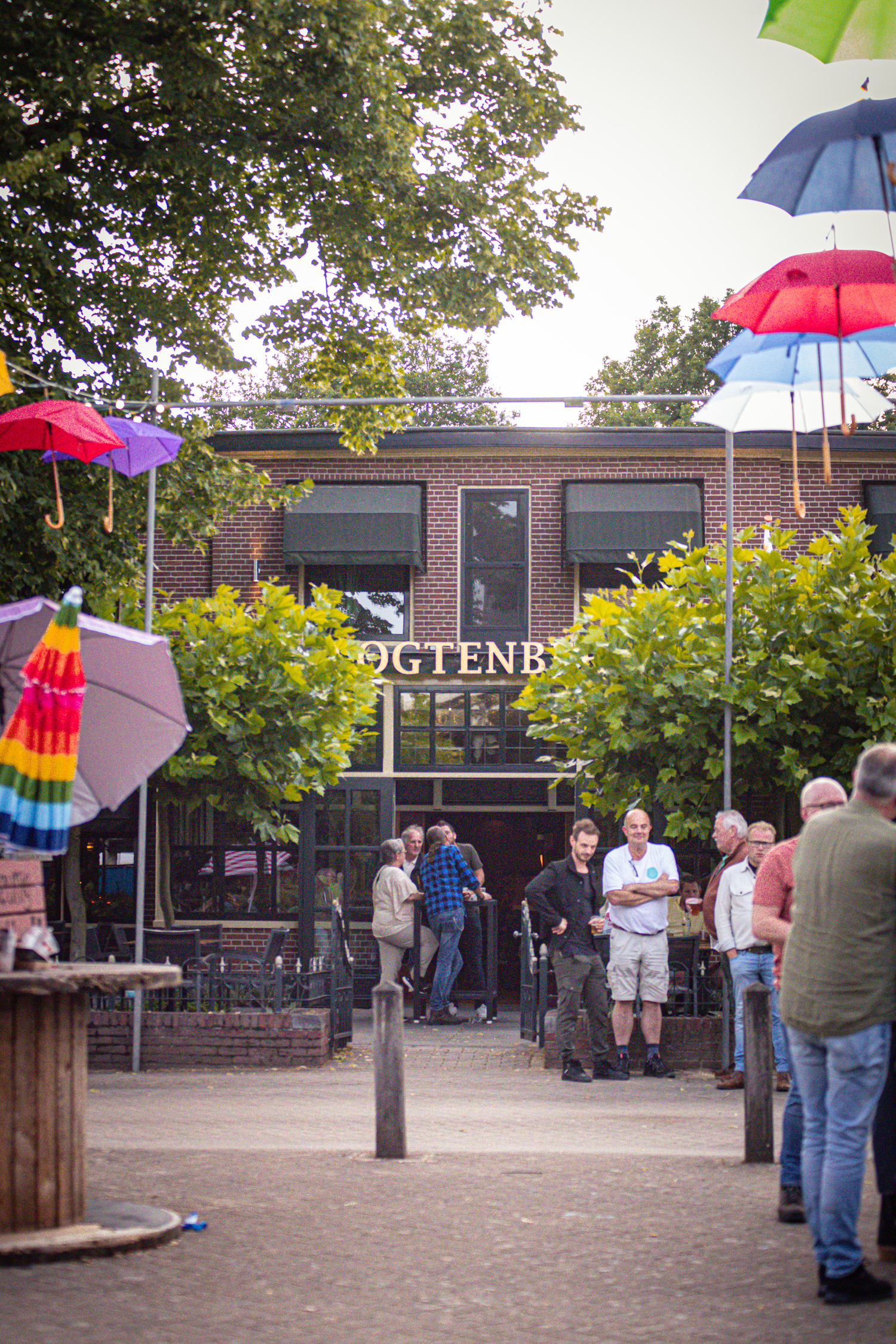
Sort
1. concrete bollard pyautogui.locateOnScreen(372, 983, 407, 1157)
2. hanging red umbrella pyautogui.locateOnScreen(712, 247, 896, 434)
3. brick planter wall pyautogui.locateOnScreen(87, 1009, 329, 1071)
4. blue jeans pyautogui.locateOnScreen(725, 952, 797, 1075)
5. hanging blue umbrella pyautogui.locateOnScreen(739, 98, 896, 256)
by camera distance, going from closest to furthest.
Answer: hanging blue umbrella pyautogui.locateOnScreen(739, 98, 896, 256) → concrete bollard pyautogui.locateOnScreen(372, 983, 407, 1157) → hanging red umbrella pyautogui.locateOnScreen(712, 247, 896, 434) → blue jeans pyautogui.locateOnScreen(725, 952, 797, 1075) → brick planter wall pyautogui.locateOnScreen(87, 1009, 329, 1071)

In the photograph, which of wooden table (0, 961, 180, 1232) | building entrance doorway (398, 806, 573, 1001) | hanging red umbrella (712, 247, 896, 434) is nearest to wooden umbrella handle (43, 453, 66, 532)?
hanging red umbrella (712, 247, 896, 434)

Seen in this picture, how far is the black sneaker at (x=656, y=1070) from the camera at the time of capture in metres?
12.1

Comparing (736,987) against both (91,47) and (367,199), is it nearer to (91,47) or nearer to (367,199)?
(367,199)

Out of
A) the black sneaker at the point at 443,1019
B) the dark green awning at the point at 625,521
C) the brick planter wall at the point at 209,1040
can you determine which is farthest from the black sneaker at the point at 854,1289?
the dark green awning at the point at 625,521

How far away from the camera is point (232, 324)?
1669 centimetres

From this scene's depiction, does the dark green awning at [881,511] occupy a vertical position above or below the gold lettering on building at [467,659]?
above

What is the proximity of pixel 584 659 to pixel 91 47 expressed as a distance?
6.90 meters

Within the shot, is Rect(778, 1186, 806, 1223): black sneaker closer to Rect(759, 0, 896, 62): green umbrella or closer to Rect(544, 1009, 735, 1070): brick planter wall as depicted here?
Rect(759, 0, 896, 62): green umbrella

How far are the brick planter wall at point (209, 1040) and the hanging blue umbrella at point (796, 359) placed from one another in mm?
6595

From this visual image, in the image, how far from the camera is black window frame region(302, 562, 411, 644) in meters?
20.7

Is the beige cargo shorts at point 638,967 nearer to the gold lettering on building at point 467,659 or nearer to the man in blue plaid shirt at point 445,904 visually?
the man in blue plaid shirt at point 445,904

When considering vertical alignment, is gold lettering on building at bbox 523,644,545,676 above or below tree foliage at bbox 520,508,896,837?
above

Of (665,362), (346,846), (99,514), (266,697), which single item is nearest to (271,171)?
(99,514)

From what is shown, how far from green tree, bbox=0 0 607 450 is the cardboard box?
7264 millimetres
